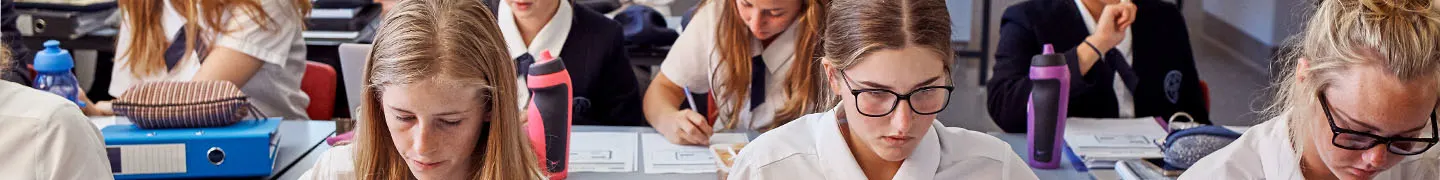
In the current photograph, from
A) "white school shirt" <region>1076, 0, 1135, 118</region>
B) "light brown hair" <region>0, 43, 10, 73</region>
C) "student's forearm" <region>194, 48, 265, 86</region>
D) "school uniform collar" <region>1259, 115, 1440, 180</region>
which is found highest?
"light brown hair" <region>0, 43, 10, 73</region>

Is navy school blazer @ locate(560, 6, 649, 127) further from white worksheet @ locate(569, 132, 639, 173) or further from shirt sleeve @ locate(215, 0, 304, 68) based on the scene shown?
shirt sleeve @ locate(215, 0, 304, 68)

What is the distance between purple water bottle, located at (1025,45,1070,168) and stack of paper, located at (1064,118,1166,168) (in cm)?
11

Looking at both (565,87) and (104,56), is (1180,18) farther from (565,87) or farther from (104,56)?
(104,56)

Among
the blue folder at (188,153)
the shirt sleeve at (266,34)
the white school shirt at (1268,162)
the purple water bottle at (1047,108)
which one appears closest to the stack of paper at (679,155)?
the purple water bottle at (1047,108)

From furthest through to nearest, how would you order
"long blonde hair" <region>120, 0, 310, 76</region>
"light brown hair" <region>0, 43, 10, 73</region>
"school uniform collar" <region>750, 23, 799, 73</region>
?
"long blonde hair" <region>120, 0, 310, 76</region>
"school uniform collar" <region>750, 23, 799, 73</region>
"light brown hair" <region>0, 43, 10, 73</region>

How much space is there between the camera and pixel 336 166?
1.88 metres

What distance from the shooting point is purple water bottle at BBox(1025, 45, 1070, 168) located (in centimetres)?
214

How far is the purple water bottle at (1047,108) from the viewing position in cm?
214

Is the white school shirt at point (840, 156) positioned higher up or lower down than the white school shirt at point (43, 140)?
lower down

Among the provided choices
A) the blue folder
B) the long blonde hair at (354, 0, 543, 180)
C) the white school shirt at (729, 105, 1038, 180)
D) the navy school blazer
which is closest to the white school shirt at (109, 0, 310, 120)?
the navy school blazer

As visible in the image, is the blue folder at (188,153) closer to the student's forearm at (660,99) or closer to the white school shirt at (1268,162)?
the student's forearm at (660,99)

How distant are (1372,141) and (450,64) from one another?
1.20 meters

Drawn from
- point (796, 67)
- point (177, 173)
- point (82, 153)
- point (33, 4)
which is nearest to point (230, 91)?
point (177, 173)

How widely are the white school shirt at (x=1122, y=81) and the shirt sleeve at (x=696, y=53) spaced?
81cm
